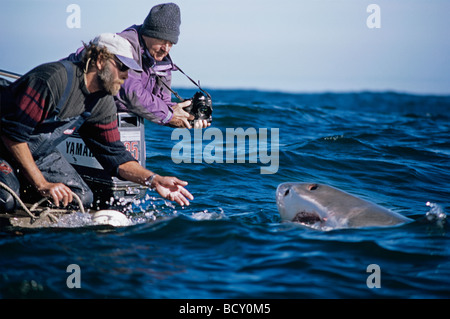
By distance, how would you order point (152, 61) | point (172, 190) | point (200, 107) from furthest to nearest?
point (200, 107) < point (152, 61) < point (172, 190)

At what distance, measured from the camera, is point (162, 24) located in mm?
6133

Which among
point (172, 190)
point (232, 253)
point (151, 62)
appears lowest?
point (232, 253)

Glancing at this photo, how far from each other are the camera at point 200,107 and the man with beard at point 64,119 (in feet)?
4.91

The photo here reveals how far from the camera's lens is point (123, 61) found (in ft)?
15.9

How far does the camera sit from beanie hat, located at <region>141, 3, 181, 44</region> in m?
6.13

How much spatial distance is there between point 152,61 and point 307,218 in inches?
99.1

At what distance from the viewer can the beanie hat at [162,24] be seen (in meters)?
6.13

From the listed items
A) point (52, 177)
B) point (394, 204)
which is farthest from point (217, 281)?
point (394, 204)

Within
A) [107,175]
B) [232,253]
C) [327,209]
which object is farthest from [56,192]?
[327,209]

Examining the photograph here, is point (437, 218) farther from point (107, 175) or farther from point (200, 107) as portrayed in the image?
point (107, 175)

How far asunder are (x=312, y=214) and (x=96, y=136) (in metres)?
2.24

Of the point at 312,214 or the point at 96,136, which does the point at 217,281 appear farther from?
the point at 96,136

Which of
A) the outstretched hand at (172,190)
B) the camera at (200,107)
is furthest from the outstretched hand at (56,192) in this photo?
the camera at (200,107)

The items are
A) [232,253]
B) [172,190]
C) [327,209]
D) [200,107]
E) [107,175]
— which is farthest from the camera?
[200,107]
